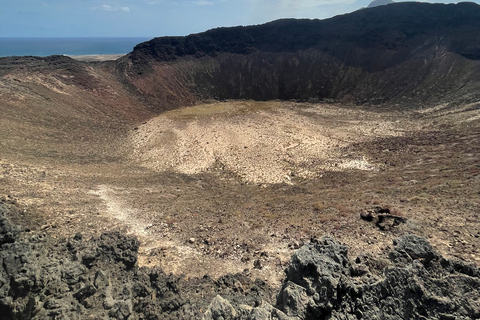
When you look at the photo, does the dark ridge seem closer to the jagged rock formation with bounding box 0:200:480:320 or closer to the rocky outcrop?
the rocky outcrop

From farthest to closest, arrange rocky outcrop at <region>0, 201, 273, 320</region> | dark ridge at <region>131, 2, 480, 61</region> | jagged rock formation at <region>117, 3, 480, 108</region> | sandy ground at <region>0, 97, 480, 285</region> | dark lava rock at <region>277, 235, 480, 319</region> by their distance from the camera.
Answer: dark ridge at <region>131, 2, 480, 61</region> < jagged rock formation at <region>117, 3, 480, 108</region> < sandy ground at <region>0, 97, 480, 285</region> < rocky outcrop at <region>0, 201, 273, 320</region> < dark lava rock at <region>277, 235, 480, 319</region>

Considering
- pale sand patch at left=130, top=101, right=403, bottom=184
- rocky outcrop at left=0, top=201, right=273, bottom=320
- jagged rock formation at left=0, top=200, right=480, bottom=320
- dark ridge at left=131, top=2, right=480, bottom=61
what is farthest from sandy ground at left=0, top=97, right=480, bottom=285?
dark ridge at left=131, top=2, right=480, bottom=61

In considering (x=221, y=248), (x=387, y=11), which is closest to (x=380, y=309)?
(x=221, y=248)

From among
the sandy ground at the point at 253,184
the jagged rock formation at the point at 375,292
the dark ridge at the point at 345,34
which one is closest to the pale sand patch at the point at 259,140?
the sandy ground at the point at 253,184

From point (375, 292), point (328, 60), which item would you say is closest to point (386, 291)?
point (375, 292)

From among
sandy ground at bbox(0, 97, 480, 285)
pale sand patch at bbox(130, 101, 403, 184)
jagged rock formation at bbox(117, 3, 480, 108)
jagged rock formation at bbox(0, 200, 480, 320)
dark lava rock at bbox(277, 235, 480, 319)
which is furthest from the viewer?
jagged rock formation at bbox(117, 3, 480, 108)

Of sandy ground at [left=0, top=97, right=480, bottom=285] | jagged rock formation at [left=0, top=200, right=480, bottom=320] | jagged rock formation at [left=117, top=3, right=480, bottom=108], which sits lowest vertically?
sandy ground at [left=0, top=97, right=480, bottom=285]
